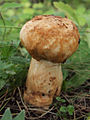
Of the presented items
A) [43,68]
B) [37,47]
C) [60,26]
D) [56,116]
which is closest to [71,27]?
[60,26]

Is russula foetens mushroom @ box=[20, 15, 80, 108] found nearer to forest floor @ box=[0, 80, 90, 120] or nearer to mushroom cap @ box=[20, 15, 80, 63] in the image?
mushroom cap @ box=[20, 15, 80, 63]

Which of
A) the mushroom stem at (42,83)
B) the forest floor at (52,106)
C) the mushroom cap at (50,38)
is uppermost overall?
the mushroom cap at (50,38)

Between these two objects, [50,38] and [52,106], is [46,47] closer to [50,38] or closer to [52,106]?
[50,38]

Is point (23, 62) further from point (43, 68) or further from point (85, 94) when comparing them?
point (85, 94)

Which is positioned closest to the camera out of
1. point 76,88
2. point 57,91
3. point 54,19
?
point 54,19

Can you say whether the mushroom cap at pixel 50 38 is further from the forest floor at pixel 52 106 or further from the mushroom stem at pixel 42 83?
Answer: the forest floor at pixel 52 106

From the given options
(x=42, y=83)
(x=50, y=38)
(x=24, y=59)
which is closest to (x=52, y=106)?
(x=42, y=83)

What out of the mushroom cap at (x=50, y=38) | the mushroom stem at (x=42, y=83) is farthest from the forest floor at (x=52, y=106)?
the mushroom cap at (x=50, y=38)

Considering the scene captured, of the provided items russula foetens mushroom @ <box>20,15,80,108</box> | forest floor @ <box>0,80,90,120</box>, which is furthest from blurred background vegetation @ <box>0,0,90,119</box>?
russula foetens mushroom @ <box>20,15,80,108</box>
